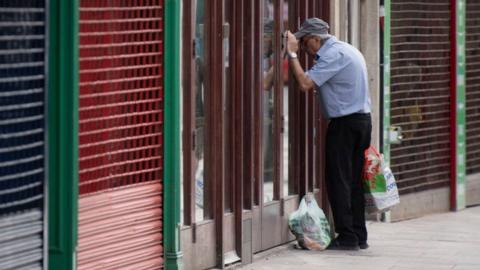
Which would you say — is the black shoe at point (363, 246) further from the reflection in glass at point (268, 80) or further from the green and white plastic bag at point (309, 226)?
the reflection in glass at point (268, 80)

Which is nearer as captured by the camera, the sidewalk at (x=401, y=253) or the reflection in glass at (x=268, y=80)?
the sidewalk at (x=401, y=253)

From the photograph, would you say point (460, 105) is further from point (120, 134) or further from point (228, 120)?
point (120, 134)

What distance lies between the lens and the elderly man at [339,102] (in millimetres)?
10234

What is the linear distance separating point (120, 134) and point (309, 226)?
2.66m

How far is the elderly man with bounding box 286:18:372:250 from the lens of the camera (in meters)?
10.2

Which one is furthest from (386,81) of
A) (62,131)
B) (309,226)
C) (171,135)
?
(62,131)

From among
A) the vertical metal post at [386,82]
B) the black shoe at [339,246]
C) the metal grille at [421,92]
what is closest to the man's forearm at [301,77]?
the black shoe at [339,246]

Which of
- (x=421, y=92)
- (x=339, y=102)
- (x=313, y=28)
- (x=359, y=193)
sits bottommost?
(x=359, y=193)

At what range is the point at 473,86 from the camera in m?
14.1

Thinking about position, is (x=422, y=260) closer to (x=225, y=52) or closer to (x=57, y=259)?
(x=225, y=52)

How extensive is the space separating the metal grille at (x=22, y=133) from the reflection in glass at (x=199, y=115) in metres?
2.13

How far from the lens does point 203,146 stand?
30.2ft

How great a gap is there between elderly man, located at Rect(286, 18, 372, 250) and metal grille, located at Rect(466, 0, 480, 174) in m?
3.78

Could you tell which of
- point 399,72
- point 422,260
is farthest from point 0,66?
point 399,72
